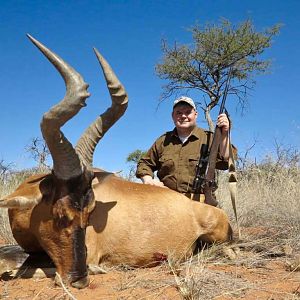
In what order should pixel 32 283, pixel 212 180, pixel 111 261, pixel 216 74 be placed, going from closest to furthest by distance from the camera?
pixel 32 283 → pixel 111 261 → pixel 212 180 → pixel 216 74

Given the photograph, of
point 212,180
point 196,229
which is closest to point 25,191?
point 196,229

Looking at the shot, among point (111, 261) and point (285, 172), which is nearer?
point (111, 261)

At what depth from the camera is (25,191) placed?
4.14 meters

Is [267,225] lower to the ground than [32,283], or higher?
higher

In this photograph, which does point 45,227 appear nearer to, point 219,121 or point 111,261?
point 111,261

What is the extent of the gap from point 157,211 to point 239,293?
1.60m

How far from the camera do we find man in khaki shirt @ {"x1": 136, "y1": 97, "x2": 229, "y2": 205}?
6.14 m

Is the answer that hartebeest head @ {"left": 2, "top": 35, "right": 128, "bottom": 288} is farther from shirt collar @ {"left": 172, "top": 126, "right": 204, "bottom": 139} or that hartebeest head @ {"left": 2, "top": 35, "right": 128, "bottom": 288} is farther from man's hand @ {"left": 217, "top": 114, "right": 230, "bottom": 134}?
shirt collar @ {"left": 172, "top": 126, "right": 204, "bottom": 139}

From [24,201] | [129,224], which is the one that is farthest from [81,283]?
[129,224]

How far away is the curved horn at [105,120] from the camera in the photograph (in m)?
4.13

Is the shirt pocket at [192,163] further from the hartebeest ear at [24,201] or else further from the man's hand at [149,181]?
the hartebeest ear at [24,201]

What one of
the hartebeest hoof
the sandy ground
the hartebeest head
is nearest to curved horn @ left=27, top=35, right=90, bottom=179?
the hartebeest head

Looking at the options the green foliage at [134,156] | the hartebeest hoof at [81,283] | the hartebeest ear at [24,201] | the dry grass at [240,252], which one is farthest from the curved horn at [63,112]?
the green foliage at [134,156]

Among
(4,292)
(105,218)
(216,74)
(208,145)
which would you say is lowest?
(4,292)
